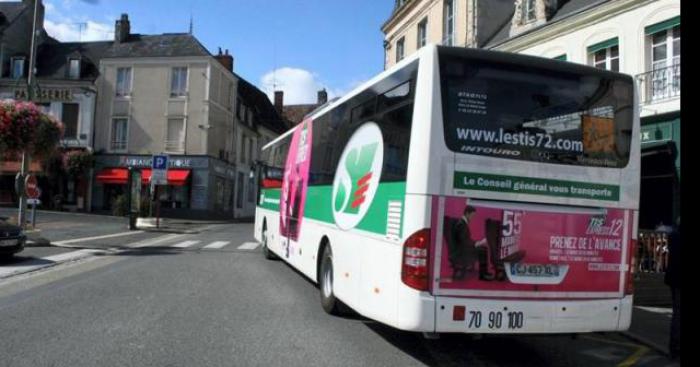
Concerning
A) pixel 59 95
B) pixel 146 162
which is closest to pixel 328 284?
pixel 146 162

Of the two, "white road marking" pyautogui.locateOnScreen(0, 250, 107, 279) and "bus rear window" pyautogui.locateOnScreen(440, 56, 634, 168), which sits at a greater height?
"bus rear window" pyautogui.locateOnScreen(440, 56, 634, 168)

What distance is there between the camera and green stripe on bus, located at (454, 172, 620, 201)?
572 centimetres

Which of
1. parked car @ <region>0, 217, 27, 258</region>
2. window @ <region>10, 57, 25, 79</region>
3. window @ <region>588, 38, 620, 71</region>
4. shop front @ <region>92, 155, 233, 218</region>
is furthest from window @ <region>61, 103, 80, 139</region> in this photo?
window @ <region>588, 38, 620, 71</region>

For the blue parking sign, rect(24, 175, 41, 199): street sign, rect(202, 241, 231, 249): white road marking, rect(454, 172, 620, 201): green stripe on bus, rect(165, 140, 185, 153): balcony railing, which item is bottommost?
rect(202, 241, 231, 249): white road marking

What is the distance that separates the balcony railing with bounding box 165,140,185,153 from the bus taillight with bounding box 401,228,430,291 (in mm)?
36651

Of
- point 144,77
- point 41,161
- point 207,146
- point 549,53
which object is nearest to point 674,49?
point 549,53

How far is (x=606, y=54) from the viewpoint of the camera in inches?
673

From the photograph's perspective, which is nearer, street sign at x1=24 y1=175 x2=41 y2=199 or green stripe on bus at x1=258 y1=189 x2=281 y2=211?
green stripe on bus at x1=258 y1=189 x2=281 y2=211

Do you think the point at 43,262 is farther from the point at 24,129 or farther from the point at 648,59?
the point at 648,59

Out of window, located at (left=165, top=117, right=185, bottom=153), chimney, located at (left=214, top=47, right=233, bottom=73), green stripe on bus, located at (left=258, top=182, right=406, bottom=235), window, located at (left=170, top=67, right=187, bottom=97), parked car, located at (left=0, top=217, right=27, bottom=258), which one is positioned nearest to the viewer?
green stripe on bus, located at (left=258, top=182, right=406, bottom=235)

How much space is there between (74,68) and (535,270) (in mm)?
42465

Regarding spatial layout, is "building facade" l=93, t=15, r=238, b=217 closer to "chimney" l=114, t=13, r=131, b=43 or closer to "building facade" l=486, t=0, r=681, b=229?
"chimney" l=114, t=13, r=131, b=43

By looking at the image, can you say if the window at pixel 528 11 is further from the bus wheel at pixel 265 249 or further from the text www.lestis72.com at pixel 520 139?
the text www.lestis72.com at pixel 520 139

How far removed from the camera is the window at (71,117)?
41.1m
